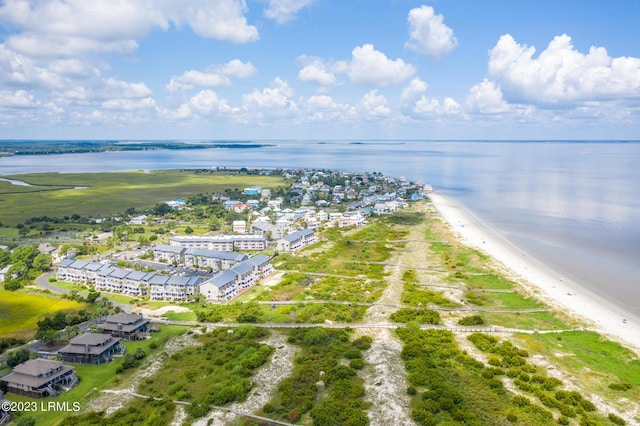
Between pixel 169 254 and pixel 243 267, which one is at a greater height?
pixel 243 267

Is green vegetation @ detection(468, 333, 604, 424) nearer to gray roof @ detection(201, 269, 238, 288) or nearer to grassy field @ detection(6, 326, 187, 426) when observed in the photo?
gray roof @ detection(201, 269, 238, 288)

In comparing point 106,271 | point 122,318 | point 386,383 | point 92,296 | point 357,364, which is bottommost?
point 386,383

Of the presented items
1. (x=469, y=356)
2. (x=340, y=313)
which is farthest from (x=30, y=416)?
(x=469, y=356)

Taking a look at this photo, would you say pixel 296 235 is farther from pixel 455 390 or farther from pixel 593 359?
pixel 593 359

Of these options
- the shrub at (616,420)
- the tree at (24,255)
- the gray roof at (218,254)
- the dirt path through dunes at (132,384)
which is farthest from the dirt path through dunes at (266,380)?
the tree at (24,255)

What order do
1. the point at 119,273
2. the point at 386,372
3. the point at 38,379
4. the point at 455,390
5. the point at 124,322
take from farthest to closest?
the point at 119,273 → the point at 124,322 → the point at 386,372 → the point at 38,379 → the point at 455,390

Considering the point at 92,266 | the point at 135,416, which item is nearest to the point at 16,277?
the point at 92,266
